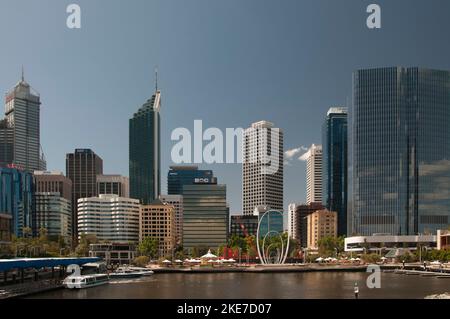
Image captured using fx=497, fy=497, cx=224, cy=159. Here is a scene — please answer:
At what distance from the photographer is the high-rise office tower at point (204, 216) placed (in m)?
63.0

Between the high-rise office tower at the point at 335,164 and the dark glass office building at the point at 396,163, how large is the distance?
1448 inches

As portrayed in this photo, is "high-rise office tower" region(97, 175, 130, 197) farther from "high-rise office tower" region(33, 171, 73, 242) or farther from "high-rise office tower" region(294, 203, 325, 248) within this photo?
"high-rise office tower" region(294, 203, 325, 248)

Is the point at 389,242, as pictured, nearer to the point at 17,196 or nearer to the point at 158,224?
the point at 158,224

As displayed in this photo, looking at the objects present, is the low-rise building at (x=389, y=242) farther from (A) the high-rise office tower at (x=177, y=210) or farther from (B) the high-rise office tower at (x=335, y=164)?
(B) the high-rise office tower at (x=335, y=164)

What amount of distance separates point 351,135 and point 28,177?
46.4 metres

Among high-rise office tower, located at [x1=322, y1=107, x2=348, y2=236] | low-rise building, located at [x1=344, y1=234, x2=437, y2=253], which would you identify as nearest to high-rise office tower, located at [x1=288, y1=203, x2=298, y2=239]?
high-rise office tower, located at [x1=322, y1=107, x2=348, y2=236]

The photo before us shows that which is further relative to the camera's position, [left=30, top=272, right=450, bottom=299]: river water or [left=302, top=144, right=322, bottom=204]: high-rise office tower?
[left=302, top=144, right=322, bottom=204]: high-rise office tower

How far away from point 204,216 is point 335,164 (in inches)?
1599

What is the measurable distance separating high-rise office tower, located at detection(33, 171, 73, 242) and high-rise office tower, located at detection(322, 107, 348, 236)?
48291mm

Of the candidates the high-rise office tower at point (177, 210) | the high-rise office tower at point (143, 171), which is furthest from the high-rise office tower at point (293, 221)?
the high-rise office tower at point (143, 171)

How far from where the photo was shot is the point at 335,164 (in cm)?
9744

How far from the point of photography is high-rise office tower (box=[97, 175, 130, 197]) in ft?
227

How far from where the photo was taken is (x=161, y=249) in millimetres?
62062
